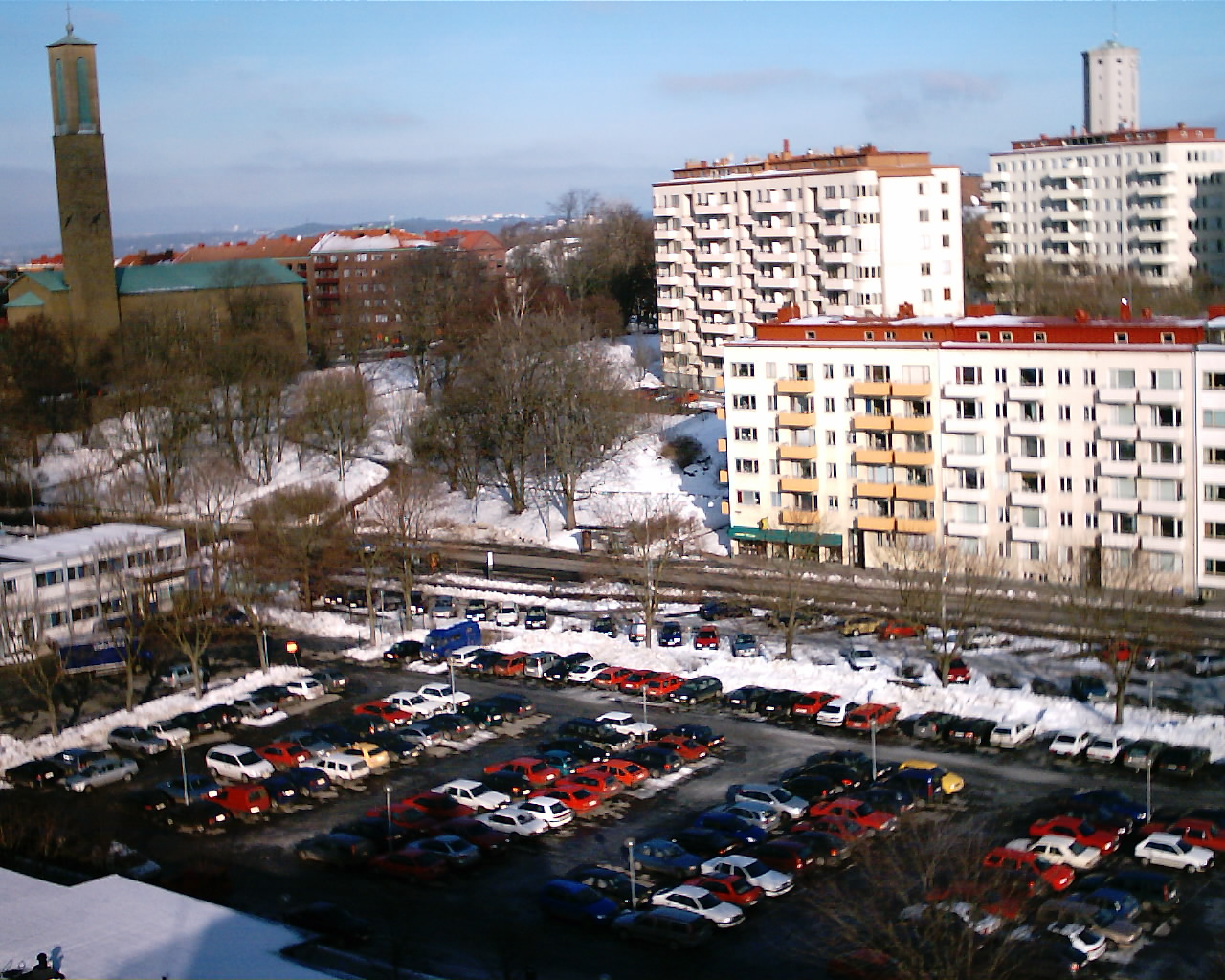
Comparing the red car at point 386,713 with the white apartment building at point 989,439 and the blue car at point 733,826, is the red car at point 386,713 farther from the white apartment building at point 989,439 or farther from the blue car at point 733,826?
the white apartment building at point 989,439

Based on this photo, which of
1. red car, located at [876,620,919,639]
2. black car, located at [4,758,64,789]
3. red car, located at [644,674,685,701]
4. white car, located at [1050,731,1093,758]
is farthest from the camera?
red car, located at [876,620,919,639]

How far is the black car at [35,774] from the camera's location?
23438 mm

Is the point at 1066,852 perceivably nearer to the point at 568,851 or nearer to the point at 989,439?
the point at 568,851

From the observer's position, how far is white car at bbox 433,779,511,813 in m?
21.0

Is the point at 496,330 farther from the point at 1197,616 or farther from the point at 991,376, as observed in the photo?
the point at 1197,616

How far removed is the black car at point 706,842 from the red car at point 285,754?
7459 mm

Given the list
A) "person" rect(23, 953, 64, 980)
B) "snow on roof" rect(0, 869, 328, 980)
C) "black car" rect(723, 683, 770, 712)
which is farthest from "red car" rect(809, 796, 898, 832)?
"person" rect(23, 953, 64, 980)

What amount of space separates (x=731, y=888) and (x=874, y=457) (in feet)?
63.7

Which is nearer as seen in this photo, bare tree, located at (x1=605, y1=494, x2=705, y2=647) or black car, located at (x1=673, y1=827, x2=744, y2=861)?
black car, located at (x1=673, y1=827, x2=744, y2=861)

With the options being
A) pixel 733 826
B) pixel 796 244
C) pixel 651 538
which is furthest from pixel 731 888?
pixel 796 244

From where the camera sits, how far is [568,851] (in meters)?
19.4

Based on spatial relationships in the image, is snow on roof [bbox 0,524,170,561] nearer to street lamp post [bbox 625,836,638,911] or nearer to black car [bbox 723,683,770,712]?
black car [bbox 723,683,770,712]

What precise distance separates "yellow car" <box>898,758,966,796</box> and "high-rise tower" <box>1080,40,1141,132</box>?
7446 centimetres

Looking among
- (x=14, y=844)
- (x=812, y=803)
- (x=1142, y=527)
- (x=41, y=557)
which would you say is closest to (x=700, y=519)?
(x=1142, y=527)
